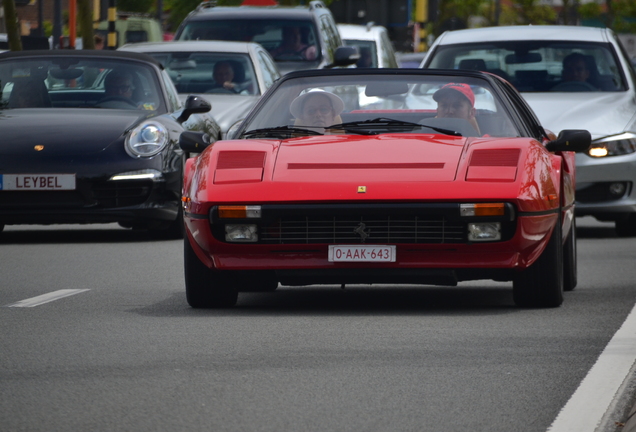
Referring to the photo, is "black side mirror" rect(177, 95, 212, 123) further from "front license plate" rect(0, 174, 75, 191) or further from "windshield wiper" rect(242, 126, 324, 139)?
"windshield wiper" rect(242, 126, 324, 139)

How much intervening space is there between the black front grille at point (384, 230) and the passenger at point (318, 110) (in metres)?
1.05

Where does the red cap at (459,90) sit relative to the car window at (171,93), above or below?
above

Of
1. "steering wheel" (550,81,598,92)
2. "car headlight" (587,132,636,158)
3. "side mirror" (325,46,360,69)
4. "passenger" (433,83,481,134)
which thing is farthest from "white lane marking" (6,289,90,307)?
"side mirror" (325,46,360,69)

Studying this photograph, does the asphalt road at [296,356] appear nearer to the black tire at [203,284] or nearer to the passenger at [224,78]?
the black tire at [203,284]

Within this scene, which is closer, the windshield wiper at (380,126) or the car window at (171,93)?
the windshield wiper at (380,126)

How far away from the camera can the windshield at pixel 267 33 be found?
1942 centimetres

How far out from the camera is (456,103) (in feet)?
26.3

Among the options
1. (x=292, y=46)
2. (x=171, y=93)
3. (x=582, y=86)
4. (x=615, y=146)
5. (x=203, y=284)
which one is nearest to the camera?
(x=203, y=284)

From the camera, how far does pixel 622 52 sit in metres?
13.5

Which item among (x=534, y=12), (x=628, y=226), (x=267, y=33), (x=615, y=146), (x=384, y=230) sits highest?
(x=384, y=230)

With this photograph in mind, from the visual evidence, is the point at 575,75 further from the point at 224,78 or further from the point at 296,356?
the point at 296,356

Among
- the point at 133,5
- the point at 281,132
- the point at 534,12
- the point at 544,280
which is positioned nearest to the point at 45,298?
the point at 281,132

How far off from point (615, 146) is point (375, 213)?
5790mm

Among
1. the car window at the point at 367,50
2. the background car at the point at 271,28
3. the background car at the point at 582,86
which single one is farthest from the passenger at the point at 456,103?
the car window at the point at 367,50
